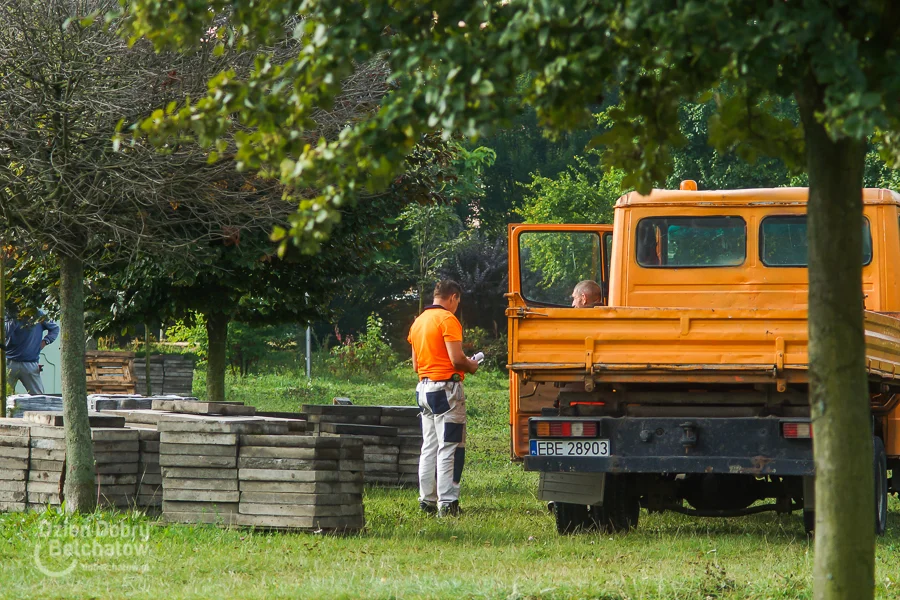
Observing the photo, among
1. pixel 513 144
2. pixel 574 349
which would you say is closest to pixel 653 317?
pixel 574 349

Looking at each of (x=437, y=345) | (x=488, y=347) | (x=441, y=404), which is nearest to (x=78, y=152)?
(x=437, y=345)

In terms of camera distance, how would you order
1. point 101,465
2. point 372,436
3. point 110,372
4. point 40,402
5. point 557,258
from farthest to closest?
point 110,372 → point 40,402 → point 372,436 → point 557,258 → point 101,465

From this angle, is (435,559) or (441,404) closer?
(435,559)

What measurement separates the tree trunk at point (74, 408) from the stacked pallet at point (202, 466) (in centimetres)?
65

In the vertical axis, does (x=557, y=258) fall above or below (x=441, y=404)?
above

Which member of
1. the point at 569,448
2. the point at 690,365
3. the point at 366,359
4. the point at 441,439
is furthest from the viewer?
the point at 366,359

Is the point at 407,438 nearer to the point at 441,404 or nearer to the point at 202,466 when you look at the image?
the point at 441,404

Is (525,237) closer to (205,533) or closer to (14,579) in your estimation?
(205,533)

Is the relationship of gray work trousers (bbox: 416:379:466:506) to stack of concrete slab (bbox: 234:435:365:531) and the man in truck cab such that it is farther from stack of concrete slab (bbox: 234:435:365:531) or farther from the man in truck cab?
stack of concrete slab (bbox: 234:435:365:531)

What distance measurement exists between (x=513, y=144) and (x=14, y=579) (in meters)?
51.2

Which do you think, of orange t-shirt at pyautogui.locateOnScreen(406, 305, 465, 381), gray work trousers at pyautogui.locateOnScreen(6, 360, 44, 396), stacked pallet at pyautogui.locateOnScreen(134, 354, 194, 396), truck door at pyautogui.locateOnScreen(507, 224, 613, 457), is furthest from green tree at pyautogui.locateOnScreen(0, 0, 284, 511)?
stacked pallet at pyautogui.locateOnScreen(134, 354, 194, 396)

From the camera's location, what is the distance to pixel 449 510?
964 cm

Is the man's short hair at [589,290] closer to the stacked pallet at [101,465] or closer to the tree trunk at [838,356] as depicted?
the stacked pallet at [101,465]

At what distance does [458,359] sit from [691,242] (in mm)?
2023
